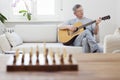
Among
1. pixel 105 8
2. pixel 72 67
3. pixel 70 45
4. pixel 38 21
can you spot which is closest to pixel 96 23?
pixel 70 45

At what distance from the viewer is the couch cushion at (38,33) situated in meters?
5.14

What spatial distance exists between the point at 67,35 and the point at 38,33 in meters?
0.69

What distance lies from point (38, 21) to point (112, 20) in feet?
5.19

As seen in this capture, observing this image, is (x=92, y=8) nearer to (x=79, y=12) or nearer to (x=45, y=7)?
(x=79, y=12)

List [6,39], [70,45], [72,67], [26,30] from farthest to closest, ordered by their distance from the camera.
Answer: [26,30] < [70,45] < [6,39] < [72,67]

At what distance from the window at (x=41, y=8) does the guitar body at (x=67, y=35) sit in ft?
2.61

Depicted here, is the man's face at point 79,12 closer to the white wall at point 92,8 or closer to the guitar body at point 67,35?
the guitar body at point 67,35

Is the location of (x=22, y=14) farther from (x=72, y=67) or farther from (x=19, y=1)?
(x=72, y=67)

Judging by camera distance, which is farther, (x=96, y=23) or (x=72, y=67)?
(x=96, y=23)

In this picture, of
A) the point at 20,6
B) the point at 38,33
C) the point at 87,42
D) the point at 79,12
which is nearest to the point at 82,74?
the point at 87,42

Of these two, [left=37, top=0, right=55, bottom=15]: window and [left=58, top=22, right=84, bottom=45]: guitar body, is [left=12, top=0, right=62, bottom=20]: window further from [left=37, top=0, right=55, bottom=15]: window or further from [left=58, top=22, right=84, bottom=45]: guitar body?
[left=58, top=22, right=84, bottom=45]: guitar body

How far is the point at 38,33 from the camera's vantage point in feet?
16.9

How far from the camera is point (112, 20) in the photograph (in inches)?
219

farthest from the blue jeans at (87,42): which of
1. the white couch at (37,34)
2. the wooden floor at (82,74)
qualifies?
the wooden floor at (82,74)
